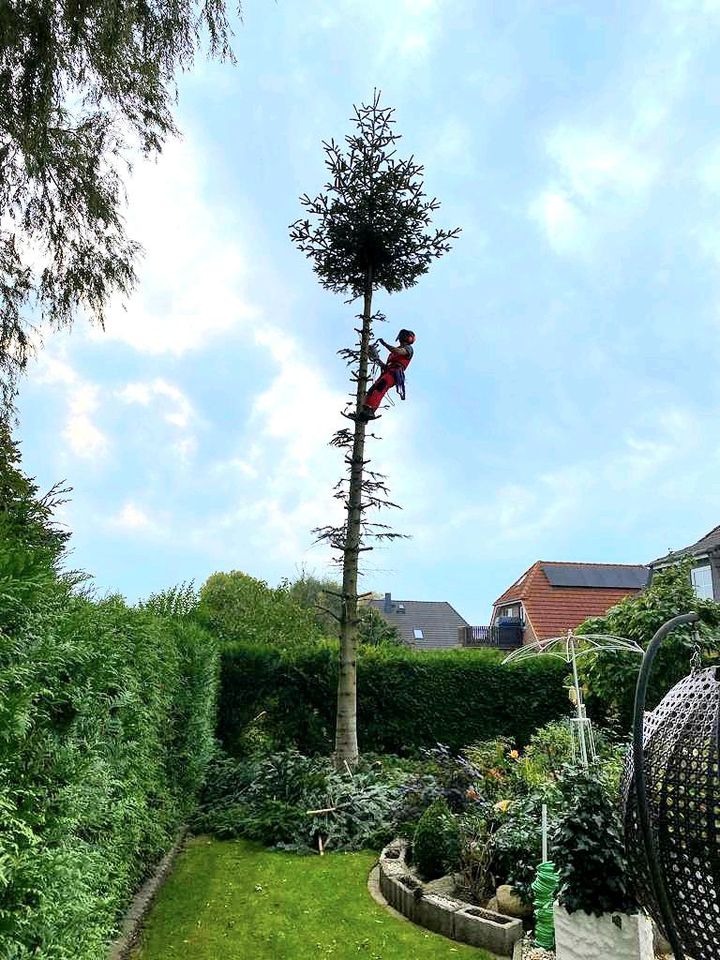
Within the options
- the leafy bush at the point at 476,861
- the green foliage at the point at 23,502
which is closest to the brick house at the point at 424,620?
the green foliage at the point at 23,502

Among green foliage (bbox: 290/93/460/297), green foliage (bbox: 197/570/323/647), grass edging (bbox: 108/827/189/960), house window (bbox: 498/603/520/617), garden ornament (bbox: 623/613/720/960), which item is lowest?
grass edging (bbox: 108/827/189/960)

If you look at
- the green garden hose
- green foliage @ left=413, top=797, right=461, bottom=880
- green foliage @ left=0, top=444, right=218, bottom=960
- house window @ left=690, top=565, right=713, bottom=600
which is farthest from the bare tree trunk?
house window @ left=690, top=565, right=713, bottom=600

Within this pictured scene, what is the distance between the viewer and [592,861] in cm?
352

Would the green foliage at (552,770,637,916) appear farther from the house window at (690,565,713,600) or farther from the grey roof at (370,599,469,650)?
the grey roof at (370,599,469,650)

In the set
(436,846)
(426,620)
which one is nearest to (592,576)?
(426,620)

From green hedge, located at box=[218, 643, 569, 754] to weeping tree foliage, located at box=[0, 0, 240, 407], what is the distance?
6.20 meters

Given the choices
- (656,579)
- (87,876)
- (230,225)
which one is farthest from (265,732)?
(87,876)

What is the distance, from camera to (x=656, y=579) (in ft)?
Result: 33.5

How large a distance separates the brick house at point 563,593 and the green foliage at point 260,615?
9.28m

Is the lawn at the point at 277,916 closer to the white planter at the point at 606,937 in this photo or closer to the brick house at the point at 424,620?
the white planter at the point at 606,937

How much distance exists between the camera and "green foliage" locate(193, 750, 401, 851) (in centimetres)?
700

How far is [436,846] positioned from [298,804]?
2.56 m

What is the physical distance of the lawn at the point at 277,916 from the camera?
455cm

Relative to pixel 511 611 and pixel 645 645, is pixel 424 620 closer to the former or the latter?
pixel 511 611
